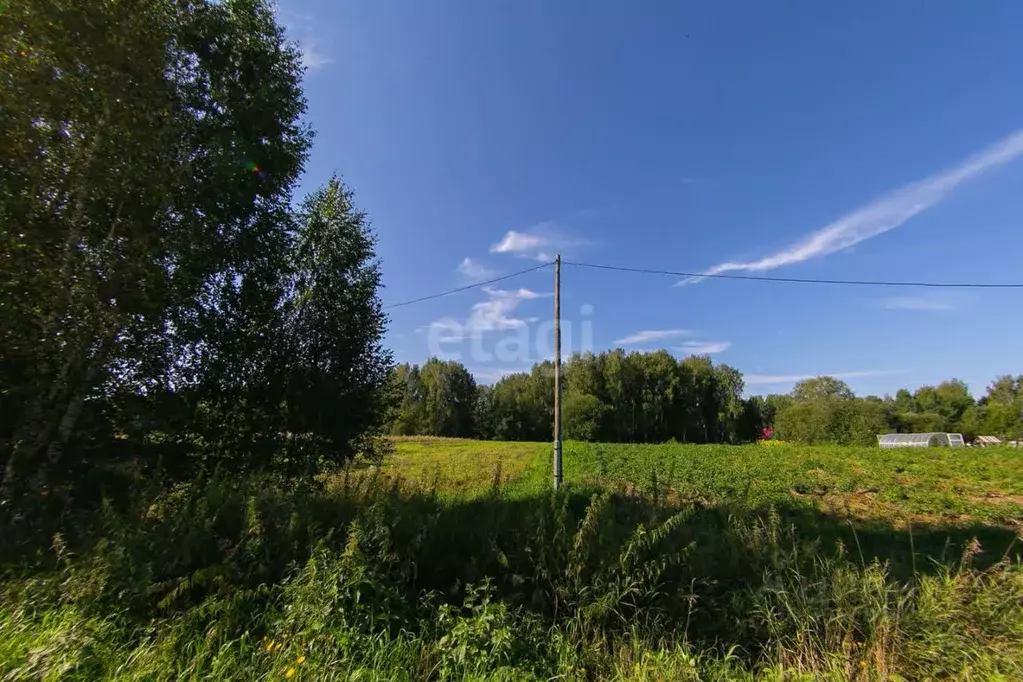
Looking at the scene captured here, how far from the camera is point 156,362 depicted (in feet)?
24.1

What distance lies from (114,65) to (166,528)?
254 inches

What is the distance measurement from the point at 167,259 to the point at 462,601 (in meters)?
6.81

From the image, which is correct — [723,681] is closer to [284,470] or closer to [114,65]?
[284,470]

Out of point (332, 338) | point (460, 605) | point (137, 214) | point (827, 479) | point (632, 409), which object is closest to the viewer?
point (460, 605)

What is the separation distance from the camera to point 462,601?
4.22 m

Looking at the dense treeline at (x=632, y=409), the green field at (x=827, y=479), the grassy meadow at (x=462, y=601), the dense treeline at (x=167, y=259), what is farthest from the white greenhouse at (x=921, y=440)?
the dense treeline at (x=167, y=259)

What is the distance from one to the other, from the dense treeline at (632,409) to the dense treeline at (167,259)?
138ft

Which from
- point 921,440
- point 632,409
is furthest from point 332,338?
point 921,440

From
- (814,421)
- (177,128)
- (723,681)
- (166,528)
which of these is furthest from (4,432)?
(814,421)

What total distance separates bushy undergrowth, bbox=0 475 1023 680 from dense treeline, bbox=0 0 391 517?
2955mm

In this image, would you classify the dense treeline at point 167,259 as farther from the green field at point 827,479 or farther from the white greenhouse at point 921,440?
the white greenhouse at point 921,440

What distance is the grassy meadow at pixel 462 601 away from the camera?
3070 mm

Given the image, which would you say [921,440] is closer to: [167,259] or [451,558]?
[451,558]

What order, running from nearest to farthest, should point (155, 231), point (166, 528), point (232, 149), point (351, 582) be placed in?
point (351, 582), point (166, 528), point (155, 231), point (232, 149)
